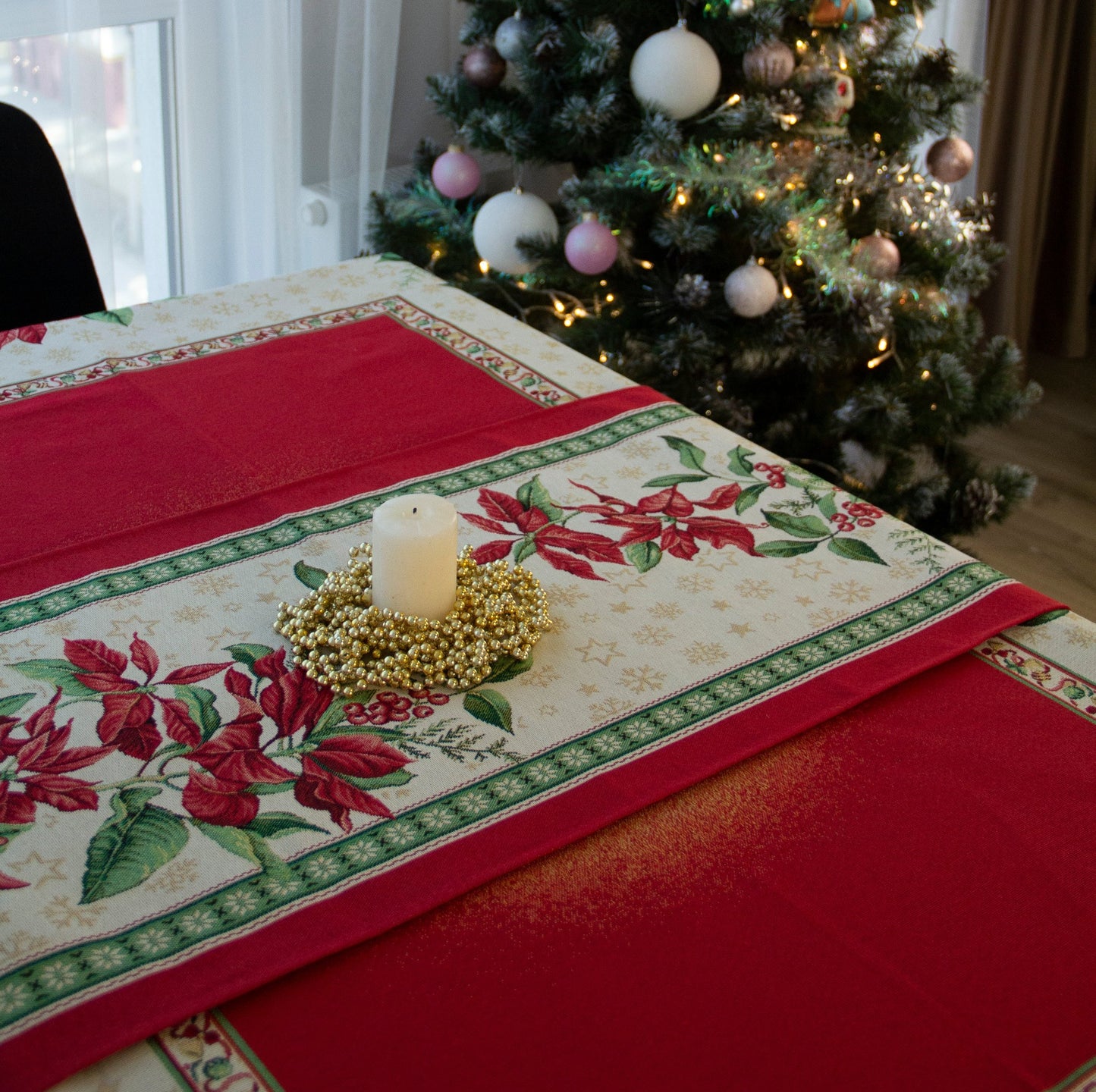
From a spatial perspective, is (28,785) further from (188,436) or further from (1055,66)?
(1055,66)

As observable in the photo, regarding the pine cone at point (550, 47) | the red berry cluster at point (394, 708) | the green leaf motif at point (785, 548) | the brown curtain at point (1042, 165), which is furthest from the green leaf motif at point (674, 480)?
the brown curtain at point (1042, 165)

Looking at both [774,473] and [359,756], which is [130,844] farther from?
[774,473]

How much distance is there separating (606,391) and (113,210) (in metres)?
Result: 1.34

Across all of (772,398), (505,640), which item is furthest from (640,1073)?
(772,398)

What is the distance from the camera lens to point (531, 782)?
70 cm

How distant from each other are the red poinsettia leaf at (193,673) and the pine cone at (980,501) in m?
1.51

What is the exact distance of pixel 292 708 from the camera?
2.45 feet

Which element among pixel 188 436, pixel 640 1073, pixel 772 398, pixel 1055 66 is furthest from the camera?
pixel 1055 66

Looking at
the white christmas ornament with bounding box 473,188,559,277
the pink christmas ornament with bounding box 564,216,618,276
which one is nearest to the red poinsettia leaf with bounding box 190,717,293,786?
the pink christmas ornament with bounding box 564,216,618,276

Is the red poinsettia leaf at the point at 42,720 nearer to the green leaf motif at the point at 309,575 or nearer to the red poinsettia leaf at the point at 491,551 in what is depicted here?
the green leaf motif at the point at 309,575

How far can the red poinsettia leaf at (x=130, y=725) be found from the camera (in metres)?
0.71

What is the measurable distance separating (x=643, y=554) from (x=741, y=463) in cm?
18

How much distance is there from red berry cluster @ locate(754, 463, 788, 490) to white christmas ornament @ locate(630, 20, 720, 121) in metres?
0.88

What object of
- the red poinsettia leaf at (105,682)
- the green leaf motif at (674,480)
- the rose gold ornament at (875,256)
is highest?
the rose gold ornament at (875,256)
